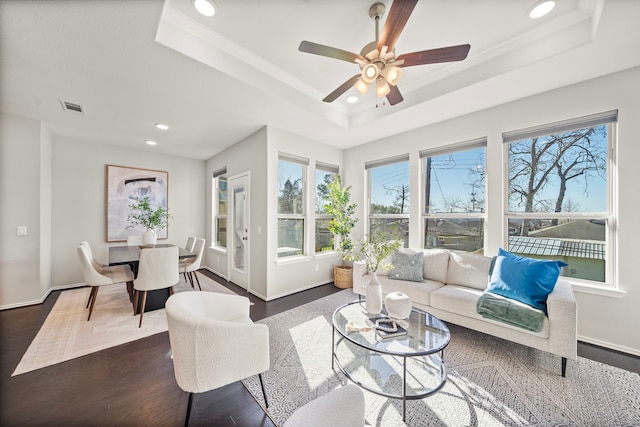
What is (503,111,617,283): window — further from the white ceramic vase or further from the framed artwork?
the framed artwork

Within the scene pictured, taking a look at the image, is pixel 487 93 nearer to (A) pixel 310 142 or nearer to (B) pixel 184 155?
(A) pixel 310 142

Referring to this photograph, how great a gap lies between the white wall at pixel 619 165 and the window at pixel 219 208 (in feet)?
15.6

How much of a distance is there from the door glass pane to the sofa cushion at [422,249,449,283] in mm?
3098

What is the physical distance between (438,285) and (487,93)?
2314 millimetres

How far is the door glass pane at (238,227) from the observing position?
4.47m

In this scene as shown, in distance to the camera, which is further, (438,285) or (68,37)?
(438,285)

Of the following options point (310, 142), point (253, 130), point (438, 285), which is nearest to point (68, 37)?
point (253, 130)

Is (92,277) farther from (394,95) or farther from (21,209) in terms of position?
(394,95)

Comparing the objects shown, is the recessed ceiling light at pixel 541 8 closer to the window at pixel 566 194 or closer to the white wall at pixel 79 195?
the window at pixel 566 194

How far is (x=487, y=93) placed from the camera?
2730 mm

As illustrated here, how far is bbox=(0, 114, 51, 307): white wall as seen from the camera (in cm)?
314

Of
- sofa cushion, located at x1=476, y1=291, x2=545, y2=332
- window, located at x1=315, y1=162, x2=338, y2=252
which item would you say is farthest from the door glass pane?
sofa cushion, located at x1=476, y1=291, x2=545, y2=332

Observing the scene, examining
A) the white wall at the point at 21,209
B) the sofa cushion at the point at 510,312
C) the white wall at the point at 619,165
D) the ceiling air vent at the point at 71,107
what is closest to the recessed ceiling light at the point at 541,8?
the white wall at the point at 619,165

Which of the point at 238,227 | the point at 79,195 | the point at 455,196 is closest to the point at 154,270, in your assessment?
the point at 238,227
